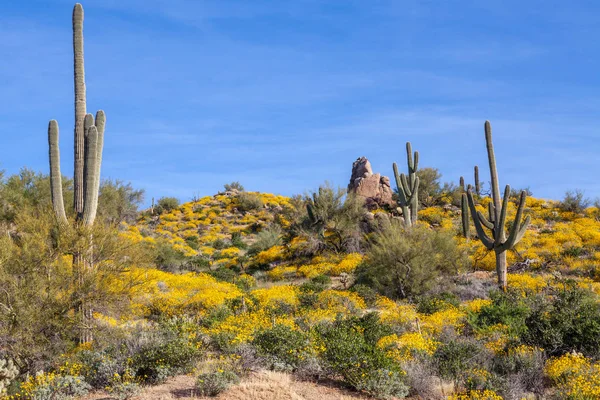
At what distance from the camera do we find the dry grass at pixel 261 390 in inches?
327

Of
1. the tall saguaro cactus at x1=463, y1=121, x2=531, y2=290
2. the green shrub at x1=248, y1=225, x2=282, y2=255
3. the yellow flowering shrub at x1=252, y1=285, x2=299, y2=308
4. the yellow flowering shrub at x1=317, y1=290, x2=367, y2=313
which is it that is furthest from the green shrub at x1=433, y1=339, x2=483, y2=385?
the green shrub at x1=248, y1=225, x2=282, y2=255

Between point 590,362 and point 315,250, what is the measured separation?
17.8 meters

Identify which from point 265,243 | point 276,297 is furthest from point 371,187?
→ point 276,297

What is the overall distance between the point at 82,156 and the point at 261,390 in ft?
27.3

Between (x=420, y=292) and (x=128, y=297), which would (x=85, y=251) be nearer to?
(x=128, y=297)

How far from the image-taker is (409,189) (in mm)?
28594

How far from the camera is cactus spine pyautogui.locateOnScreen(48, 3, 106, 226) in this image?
1310cm

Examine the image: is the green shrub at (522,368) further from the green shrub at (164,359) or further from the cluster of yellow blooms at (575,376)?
the green shrub at (164,359)

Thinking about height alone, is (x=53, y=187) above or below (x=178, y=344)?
above

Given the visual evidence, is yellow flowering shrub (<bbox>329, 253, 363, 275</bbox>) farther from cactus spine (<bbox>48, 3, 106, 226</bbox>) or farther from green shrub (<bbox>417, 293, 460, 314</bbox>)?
cactus spine (<bbox>48, 3, 106, 226</bbox>)

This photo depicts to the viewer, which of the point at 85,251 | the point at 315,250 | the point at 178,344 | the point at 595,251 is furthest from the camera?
the point at 315,250

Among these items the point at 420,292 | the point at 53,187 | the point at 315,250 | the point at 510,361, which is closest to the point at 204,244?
the point at 315,250

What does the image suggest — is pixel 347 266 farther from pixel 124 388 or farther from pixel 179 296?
pixel 124 388

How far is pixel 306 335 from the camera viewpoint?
1130cm
